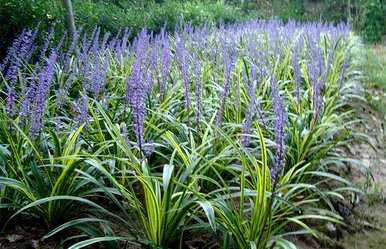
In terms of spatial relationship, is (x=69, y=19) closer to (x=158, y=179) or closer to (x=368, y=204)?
(x=158, y=179)

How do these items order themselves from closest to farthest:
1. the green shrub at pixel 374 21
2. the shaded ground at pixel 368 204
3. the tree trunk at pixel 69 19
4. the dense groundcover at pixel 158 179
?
1. the dense groundcover at pixel 158 179
2. the shaded ground at pixel 368 204
3. the tree trunk at pixel 69 19
4. the green shrub at pixel 374 21

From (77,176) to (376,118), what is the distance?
13.5 feet

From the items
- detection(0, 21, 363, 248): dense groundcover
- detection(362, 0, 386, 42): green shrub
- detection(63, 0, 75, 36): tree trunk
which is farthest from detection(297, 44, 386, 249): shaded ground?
detection(362, 0, 386, 42): green shrub

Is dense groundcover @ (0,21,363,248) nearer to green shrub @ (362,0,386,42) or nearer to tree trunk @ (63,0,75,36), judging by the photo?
tree trunk @ (63,0,75,36)

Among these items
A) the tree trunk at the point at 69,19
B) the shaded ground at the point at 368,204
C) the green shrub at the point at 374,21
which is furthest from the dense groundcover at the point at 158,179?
the green shrub at the point at 374,21

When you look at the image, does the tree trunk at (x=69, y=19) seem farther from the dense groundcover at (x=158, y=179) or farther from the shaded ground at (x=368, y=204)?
the shaded ground at (x=368, y=204)

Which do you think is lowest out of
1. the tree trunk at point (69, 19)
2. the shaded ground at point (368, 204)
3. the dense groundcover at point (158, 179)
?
the shaded ground at point (368, 204)

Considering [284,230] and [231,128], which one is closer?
[284,230]

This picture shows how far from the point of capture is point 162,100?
3.80 meters

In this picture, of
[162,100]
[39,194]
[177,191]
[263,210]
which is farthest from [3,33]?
[263,210]

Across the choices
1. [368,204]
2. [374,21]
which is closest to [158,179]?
[368,204]

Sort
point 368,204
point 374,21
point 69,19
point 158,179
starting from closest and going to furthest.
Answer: point 158,179 < point 368,204 < point 69,19 < point 374,21

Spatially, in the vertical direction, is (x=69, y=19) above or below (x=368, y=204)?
above

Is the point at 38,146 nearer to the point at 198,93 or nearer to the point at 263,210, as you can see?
the point at 198,93
